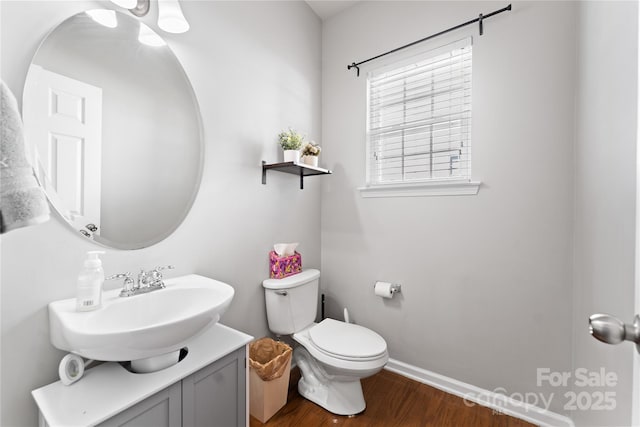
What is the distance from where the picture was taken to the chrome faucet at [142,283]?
107 cm

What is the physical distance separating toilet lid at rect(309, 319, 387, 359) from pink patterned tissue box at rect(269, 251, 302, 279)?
40cm

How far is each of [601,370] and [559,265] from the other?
600 mm

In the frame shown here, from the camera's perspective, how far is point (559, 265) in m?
1.46

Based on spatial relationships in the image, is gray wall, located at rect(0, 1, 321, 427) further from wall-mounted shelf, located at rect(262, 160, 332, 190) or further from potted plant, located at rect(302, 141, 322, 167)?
potted plant, located at rect(302, 141, 322, 167)

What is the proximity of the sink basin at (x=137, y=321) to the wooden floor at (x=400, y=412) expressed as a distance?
0.88 meters

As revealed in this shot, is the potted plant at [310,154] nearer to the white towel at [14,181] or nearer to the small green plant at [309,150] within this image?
A: the small green plant at [309,150]

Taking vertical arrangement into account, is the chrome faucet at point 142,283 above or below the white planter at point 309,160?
below

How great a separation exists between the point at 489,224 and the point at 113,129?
78.7 inches

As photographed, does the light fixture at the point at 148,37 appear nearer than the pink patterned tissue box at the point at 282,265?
Yes

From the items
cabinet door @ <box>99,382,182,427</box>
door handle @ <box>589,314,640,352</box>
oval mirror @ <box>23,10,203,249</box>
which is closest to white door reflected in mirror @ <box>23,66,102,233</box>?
oval mirror @ <box>23,10,203,249</box>

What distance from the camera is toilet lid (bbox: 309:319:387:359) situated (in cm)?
149

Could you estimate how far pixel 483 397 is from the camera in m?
1.66

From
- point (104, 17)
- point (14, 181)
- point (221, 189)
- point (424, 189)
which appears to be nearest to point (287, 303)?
point (221, 189)

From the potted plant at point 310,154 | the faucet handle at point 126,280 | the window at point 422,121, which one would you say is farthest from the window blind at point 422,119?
the faucet handle at point 126,280
